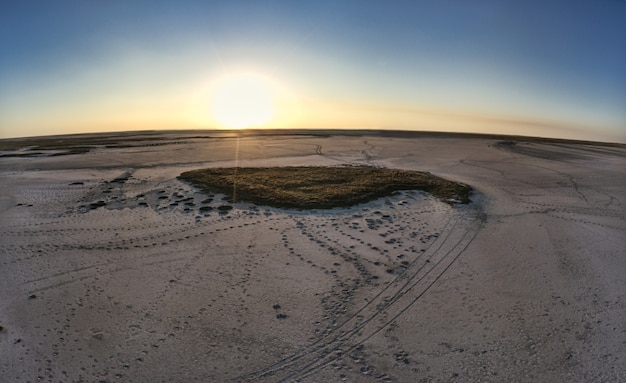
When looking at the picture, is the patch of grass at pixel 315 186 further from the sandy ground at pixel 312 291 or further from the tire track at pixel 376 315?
the tire track at pixel 376 315

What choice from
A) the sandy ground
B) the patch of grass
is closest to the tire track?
the sandy ground

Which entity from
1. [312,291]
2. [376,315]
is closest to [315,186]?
[312,291]

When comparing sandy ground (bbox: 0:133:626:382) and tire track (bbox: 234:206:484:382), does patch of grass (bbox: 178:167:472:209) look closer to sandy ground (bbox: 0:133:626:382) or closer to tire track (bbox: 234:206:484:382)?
sandy ground (bbox: 0:133:626:382)

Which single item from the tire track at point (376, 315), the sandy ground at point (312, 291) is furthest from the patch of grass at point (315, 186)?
the tire track at point (376, 315)

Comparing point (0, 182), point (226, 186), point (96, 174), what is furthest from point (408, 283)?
point (0, 182)

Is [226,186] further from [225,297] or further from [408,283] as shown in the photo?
[408,283]

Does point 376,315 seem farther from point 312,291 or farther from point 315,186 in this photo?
point 315,186
